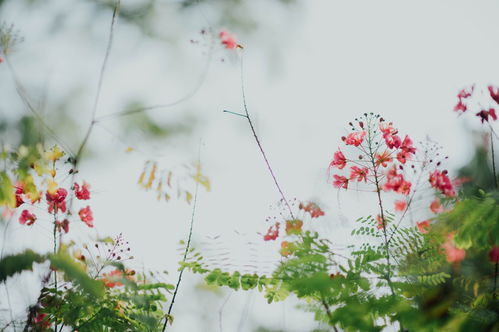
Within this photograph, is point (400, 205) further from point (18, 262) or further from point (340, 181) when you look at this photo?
point (18, 262)

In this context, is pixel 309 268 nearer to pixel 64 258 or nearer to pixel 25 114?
pixel 64 258

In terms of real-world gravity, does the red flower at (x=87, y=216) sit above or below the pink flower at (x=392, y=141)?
below

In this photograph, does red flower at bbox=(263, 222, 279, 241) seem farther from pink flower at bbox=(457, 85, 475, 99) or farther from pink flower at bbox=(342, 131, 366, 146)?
pink flower at bbox=(457, 85, 475, 99)

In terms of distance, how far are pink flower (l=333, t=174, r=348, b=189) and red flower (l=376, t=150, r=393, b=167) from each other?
0.24 m

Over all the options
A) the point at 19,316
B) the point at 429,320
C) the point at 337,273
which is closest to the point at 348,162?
the point at 337,273

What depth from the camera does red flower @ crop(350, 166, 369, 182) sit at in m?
2.16

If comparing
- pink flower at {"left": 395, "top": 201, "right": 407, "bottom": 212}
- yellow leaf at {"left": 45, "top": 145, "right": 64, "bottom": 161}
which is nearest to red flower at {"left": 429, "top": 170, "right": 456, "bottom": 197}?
pink flower at {"left": 395, "top": 201, "right": 407, "bottom": 212}

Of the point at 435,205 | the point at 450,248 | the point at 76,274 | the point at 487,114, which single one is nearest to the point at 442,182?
the point at 435,205

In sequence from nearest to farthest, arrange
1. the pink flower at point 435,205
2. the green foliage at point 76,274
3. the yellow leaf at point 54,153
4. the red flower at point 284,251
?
the green foliage at point 76,274
the red flower at point 284,251
the yellow leaf at point 54,153
the pink flower at point 435,205

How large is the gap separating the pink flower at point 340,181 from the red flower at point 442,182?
500 mm

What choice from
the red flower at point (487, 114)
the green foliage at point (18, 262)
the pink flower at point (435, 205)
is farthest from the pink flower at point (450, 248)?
the green foliage at point (18, 262)

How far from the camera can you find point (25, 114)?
1.92m

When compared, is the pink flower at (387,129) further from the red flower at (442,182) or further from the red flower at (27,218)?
the red flower at (27,218)

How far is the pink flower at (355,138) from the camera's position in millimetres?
2166
